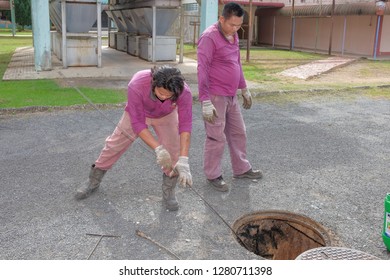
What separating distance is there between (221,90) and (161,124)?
35.3 inches

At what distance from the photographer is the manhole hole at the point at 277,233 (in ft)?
13.4

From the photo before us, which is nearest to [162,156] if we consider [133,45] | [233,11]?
[233,11]

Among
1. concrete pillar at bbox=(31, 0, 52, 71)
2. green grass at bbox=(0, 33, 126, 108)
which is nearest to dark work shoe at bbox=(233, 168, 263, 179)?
green grass at bbox=(0, 33, 126, 108)

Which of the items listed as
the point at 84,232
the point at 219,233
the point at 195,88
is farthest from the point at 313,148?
the point at 195,88

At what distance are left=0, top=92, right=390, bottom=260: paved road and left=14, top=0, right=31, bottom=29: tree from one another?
36.4 metres

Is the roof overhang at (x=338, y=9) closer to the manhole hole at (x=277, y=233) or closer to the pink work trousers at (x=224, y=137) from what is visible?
the pink work trousers at (x=224, y=137)

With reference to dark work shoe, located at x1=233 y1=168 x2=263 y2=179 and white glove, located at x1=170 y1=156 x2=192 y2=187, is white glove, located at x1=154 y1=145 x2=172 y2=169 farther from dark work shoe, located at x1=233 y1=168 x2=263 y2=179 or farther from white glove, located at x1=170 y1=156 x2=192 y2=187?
dark work shoe, located at x1=233 y1=168 x2=263 y2=179

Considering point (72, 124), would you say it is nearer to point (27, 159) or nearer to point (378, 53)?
point (27, 159)

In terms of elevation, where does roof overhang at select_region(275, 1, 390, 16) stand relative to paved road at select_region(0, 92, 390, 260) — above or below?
above

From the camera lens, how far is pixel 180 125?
3.88 metres

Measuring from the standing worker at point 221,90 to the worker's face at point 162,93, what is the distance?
Result: 1.02 m

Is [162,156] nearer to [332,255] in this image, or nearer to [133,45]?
[332,255]

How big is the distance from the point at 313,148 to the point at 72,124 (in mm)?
4046

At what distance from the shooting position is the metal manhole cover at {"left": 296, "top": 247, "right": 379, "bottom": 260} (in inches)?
123
